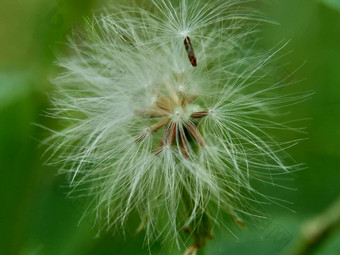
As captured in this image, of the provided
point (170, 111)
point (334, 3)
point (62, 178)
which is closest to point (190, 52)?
point (170, 111)

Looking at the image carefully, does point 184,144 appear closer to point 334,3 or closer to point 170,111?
point 170,111

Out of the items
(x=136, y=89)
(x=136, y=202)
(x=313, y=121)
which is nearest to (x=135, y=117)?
(x=136, y=89)

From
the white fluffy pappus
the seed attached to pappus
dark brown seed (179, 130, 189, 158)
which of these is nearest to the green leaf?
the white fluffy pappus

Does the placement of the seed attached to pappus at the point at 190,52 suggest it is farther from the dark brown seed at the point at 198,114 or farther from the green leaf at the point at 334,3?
the green leaf at the point at 334,3

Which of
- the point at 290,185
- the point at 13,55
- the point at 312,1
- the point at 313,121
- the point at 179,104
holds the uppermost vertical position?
the point at 13,55

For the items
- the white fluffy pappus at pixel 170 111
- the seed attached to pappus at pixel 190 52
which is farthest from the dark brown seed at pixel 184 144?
the seed attached to pappus at pixel 190 52

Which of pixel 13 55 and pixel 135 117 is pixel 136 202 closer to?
pixel 135 117

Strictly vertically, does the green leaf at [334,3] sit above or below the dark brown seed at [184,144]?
above
